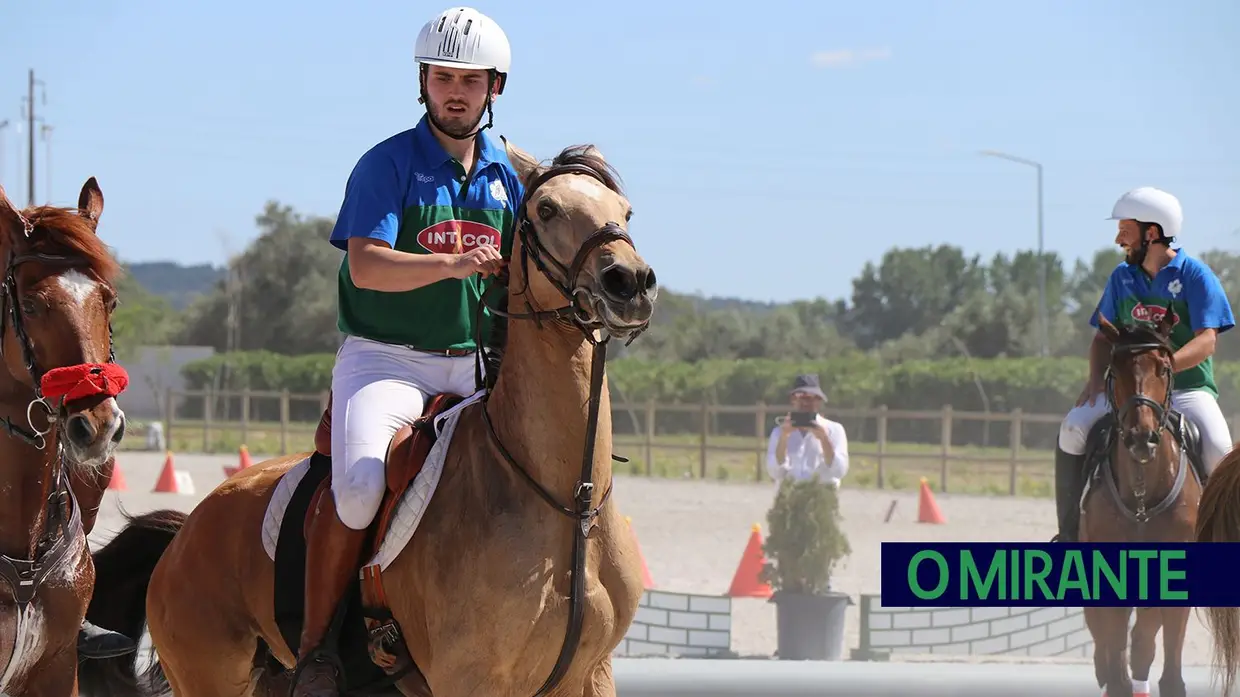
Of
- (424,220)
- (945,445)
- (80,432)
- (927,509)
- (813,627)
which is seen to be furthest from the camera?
(945,445)

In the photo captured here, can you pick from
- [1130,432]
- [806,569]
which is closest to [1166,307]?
[1130,432]

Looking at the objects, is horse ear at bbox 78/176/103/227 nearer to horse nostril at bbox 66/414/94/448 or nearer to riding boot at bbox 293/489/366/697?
horse nostril at bbox 66/414/94/448

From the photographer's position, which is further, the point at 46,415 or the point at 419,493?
the point at 46,415

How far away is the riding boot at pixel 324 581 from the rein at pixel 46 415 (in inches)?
36.1

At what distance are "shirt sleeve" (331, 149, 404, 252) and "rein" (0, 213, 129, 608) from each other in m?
0.96

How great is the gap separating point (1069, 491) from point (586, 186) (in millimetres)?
5676

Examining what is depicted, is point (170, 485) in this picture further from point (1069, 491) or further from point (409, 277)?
point (409, 277)

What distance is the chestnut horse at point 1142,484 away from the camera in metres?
8.13

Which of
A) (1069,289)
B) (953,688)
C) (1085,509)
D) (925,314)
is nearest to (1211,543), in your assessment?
(1085,509)

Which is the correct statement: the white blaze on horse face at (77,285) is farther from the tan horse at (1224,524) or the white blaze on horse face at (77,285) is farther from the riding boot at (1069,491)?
the riding boot at (1069,491)

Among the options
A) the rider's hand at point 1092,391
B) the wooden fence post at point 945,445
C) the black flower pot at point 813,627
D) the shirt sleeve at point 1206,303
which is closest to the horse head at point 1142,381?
the shirt sleeve at point 1206,303

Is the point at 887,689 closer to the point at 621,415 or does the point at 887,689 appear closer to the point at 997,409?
the point at 621,415

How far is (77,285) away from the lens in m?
5.02

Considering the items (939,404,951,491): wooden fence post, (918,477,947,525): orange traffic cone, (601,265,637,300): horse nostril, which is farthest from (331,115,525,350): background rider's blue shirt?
(939,404,951,491): wooden fence post
